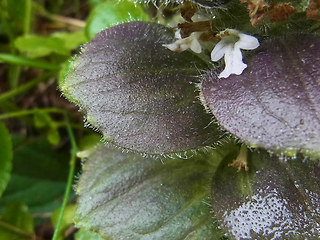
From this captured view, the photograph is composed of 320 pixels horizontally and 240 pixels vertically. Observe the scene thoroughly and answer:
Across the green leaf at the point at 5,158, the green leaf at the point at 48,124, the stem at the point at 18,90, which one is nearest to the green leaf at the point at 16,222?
the green leaf at the point at 5,158

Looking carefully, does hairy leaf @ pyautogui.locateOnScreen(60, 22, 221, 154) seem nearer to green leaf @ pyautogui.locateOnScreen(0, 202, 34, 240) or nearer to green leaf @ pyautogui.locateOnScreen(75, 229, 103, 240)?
green leaf @ pyautogui.locateOnScreen(75, 229, 103, 240)

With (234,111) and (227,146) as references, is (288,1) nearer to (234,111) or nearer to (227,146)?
(234,111)

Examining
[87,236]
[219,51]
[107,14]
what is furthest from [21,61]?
[219,51]

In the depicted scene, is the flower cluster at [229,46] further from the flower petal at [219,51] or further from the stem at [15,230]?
the stem at [15,230]

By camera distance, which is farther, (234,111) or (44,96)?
(44,96)

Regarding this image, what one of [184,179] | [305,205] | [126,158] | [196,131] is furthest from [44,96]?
[305,205]

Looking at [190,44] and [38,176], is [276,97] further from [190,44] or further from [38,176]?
[38,176]

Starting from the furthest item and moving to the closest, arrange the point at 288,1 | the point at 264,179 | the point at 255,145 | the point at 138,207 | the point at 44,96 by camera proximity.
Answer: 1. the point at 44,96
2. the point at 138,207
3. the point at 264,179
4. the point at 288,1
5. the point at 255,145
